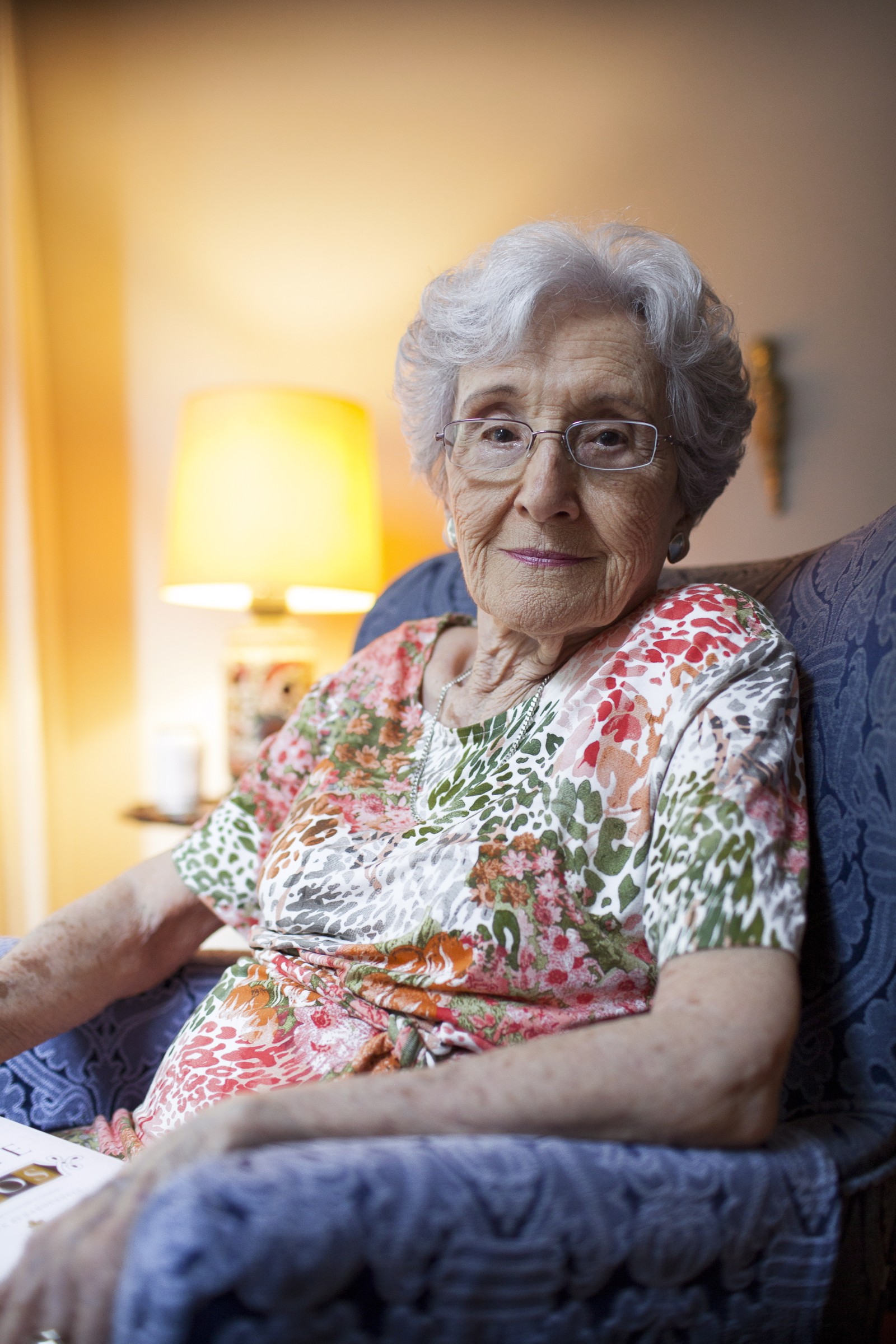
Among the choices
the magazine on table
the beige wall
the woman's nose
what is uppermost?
the beige wall

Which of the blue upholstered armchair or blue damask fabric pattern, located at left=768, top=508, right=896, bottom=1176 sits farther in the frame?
blue damask fabric pattern, located at left=768, top=508, right=896, bottom=1176

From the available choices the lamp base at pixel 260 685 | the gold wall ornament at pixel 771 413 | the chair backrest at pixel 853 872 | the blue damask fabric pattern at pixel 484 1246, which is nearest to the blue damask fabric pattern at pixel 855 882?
the chair backrest at pixel 853 872

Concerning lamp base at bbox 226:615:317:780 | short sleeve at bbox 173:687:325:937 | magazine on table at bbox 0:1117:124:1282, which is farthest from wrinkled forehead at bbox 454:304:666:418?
lamp base at bbox 226:615:317:780

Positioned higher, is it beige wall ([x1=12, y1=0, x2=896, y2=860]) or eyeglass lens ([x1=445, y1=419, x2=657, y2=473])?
beige wall ([x1=12, y1=0, x2=896, y2=860])

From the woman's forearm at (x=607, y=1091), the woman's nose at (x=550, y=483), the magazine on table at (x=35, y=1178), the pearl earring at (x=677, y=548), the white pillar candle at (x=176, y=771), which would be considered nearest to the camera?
the woman's forearm at (x=607, y=1091)

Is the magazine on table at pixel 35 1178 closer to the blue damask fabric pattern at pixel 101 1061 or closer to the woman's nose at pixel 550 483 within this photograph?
the blue damask fabric pattern at pixel 101 1061

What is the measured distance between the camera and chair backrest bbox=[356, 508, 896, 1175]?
2.45 feet

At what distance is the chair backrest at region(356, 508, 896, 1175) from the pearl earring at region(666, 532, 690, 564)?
19cm

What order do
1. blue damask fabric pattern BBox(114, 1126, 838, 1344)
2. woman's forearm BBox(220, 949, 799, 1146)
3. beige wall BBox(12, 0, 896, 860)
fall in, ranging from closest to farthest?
blue damask fabric pattern BBox(114, 1126, 838, 1344)
woman's forearm BBox(220, 949, 799, 1146)
beige wall BBox(12, 0, 896, 860)

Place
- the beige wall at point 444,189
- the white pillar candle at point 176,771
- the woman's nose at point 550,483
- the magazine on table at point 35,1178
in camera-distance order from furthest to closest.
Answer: the white pillar candle at point 176,771, the beige wall at point 444,189, the woman's nose at point 550,483, the magazine on table at point 35,1178

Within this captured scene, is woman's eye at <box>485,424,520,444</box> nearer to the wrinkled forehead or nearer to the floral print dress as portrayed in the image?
the wrinkled forehead

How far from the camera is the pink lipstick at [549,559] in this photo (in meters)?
0.95

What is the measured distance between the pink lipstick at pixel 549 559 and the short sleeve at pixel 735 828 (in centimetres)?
21

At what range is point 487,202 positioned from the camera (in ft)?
7.57
